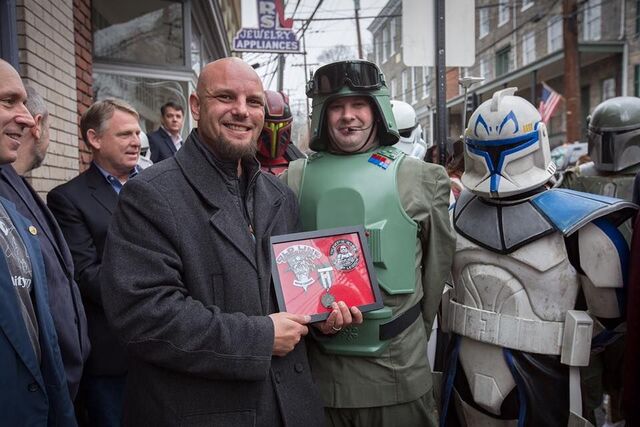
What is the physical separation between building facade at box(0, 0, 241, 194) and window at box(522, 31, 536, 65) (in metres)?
17.1

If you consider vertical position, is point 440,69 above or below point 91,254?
above

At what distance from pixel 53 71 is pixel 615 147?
421cm

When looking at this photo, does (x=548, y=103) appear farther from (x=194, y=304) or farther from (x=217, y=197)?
(x=194, y=304)

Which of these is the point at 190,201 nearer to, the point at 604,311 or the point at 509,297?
the point at 509,297

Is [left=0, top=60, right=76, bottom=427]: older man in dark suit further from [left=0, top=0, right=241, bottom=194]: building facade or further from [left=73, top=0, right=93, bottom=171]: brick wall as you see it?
[left=73, top=0, right=93, bottom=171]: brick wall

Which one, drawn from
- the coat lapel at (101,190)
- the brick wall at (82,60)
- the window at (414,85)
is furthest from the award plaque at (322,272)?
the window at (414,85)

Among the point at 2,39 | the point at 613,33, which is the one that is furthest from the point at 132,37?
the point at 613,33

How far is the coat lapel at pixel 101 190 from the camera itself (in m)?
2.64

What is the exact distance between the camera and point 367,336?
6.88ft

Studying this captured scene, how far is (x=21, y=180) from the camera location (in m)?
2.07

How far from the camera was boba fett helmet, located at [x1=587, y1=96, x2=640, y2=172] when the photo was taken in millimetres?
3551

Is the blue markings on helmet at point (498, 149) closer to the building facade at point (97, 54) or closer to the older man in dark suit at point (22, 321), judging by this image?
the older man in dark suit at point (22, 321)

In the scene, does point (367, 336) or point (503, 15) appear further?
point (503, 15)

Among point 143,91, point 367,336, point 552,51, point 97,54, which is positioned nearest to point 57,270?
point 367,336
